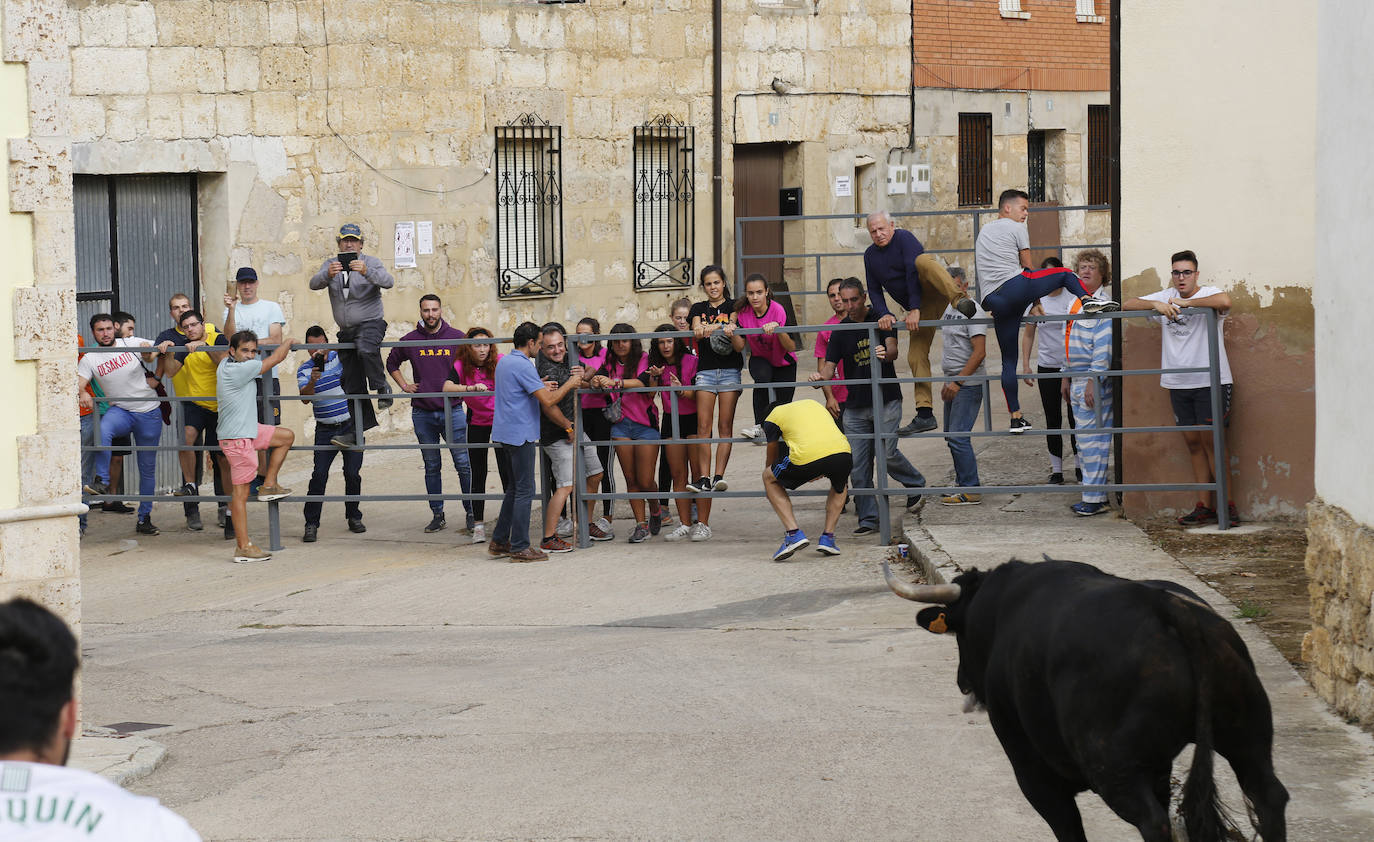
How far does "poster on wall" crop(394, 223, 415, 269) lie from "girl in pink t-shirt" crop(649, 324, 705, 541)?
5.97 metres

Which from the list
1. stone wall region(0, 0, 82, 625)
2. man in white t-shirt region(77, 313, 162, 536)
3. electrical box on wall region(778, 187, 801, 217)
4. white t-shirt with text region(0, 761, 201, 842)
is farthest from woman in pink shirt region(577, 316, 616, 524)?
white t-shirt with text region(0, 761, 201, 842)

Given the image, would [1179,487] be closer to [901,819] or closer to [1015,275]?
[1015,275]

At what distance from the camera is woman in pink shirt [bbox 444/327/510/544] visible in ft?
41.2

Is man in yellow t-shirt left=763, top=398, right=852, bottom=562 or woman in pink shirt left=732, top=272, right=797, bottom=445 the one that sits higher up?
woman in pink shirt left=732, top=272, right=797, bottom=445

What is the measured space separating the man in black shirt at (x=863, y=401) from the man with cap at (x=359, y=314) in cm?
374

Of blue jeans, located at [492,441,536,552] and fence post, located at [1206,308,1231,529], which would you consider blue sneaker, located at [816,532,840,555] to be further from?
fence post, located at [1206,308,1231,529]

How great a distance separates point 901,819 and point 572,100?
1414 cm

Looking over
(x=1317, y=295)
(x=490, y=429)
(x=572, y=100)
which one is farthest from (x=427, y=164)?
(x=1317, y=295)

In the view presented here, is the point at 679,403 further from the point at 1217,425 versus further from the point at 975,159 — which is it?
the point at 975,159

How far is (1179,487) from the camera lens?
422 inches

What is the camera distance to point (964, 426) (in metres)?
11.8

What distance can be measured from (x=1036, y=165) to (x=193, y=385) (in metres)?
15.4

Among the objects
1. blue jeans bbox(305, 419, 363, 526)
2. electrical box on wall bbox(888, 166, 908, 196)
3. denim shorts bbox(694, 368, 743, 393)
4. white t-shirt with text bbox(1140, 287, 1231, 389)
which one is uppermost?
electrical box on wall bbox(888, 166, 908, 196)

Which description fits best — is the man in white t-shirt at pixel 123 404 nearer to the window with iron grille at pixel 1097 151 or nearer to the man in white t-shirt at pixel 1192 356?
the man in white t-shirt at pixel 1192 356
